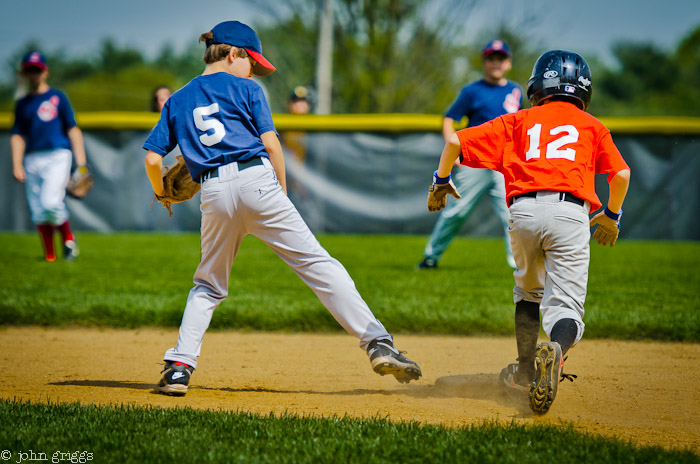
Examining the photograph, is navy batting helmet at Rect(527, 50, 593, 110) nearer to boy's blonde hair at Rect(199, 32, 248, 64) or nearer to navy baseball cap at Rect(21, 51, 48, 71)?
boy's blonde hair at Rect(199, 32, 248, 64)

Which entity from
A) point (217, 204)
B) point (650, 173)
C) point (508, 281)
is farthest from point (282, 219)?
point (650, 173)

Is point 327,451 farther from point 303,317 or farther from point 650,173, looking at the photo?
point 650,173

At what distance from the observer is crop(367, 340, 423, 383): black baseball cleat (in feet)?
11.9

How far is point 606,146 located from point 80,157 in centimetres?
655

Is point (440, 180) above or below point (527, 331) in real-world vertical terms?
above

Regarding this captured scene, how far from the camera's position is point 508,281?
719 cm

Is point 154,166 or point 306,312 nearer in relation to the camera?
point 154,166

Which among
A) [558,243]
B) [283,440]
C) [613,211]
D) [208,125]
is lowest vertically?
[283,440]

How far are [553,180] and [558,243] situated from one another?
30 cm

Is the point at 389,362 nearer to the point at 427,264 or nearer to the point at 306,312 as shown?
the point at 306,312

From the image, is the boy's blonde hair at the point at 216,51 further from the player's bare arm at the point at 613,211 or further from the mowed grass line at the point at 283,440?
the player's bare arm at the point at 613,211

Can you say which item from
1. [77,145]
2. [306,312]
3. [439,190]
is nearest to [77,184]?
[77,145]

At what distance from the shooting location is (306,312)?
19.1 ft

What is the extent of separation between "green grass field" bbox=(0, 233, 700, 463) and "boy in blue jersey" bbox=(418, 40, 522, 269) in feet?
1.99
